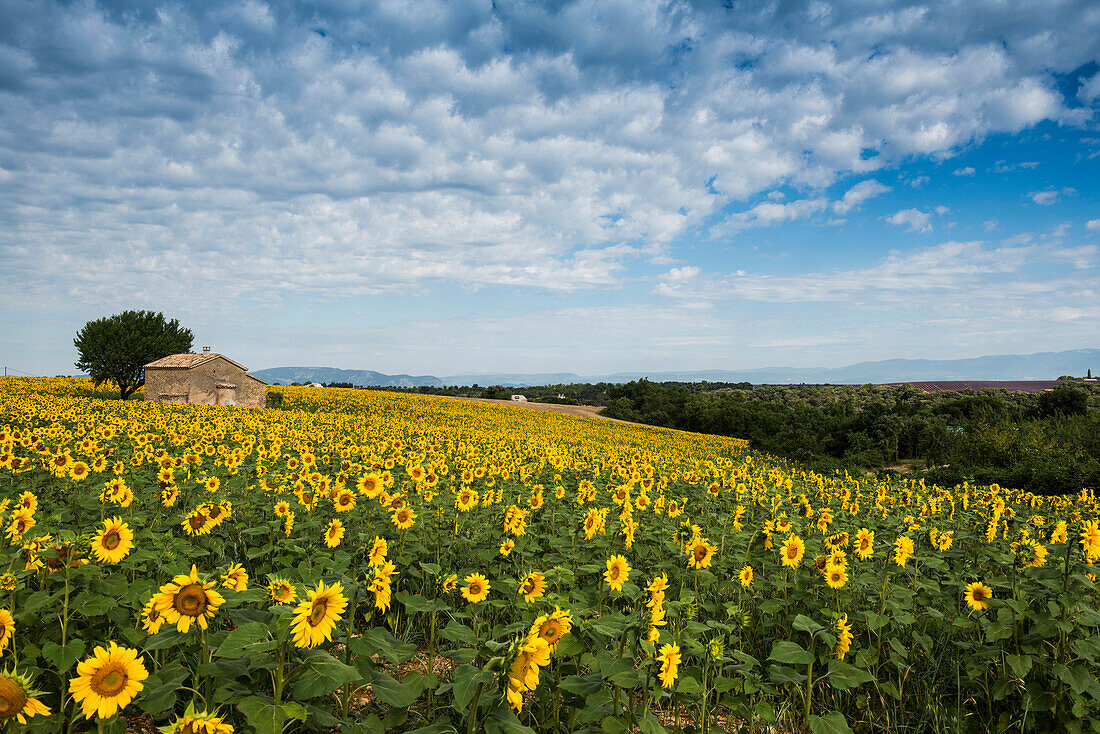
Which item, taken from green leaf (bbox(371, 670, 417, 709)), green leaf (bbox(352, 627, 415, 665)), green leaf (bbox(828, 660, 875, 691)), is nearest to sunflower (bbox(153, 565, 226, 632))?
green leaf (bbox(352, 627, 415, 665))

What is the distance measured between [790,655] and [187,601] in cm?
336

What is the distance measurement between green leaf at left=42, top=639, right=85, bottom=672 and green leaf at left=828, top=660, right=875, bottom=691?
428cm

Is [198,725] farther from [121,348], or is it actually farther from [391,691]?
[121,348]

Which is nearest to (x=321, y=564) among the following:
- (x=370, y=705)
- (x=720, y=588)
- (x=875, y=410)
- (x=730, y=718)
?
(x=370, y=705)

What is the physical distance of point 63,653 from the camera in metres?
2.83

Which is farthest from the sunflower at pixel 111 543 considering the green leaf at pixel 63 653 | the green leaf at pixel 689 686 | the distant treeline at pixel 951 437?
the distant treeline at pixel 951 437

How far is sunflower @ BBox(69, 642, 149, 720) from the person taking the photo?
2.22 m

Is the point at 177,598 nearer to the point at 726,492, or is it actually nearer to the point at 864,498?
the point at 726,492

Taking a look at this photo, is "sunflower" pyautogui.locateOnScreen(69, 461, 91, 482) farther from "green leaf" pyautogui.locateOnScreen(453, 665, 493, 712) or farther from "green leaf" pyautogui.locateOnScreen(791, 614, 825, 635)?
"green leaf" pyautogui.locateOnScreen(791, 614, 825, 635)

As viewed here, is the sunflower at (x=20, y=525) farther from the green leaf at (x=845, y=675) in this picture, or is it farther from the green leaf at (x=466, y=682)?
the green leaf at (x=845, y=675)

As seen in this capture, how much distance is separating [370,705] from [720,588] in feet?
11.0

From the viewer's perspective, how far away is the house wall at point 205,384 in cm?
2992

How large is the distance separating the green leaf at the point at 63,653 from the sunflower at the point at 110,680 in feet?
2.40

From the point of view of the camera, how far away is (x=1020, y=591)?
13.8ft
